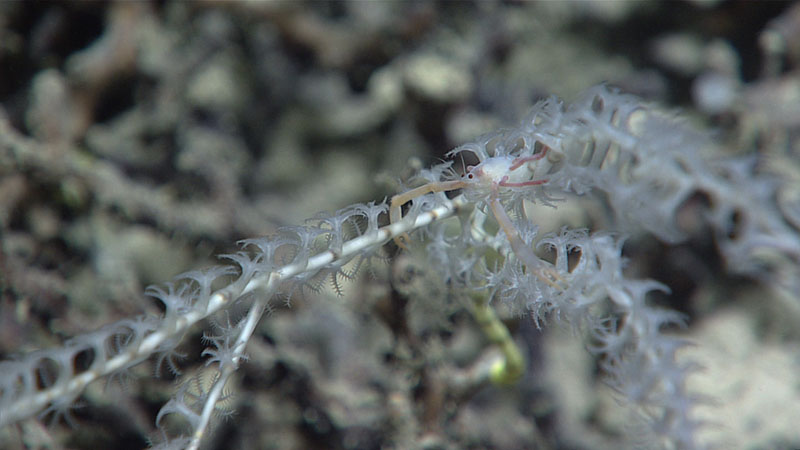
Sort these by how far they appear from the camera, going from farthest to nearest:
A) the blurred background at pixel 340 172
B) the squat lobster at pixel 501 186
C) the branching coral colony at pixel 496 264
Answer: the blurred background at pixel 340 172
the squat lobster at pixel 501 186
the branching coral colony at pixel 496 264

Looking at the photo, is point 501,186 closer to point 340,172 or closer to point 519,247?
point 519,247

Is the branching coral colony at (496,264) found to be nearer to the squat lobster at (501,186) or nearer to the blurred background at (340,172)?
the squat lobster at (501,186)

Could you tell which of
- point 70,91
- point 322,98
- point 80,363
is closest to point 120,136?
point 70,91

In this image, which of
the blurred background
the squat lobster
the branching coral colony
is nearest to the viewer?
the branching coral colony

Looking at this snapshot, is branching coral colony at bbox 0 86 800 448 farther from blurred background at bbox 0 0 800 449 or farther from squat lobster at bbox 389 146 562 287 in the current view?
blurred background at bbox 0 0 800 449

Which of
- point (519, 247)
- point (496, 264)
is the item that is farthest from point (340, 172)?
point (519, 247)

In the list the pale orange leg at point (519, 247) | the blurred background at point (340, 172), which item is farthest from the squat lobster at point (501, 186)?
the blurred background at point (340, 172)

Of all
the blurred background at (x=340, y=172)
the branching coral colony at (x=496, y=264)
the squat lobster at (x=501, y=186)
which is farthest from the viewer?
the blurred background at (x=340, y=172)

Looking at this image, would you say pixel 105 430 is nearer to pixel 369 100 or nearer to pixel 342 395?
pixel 342 395

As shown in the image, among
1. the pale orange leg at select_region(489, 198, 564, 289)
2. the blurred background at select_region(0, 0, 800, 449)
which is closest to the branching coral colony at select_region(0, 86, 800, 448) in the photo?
the pale orange leg at select_region(489, 198, 564, 289)
